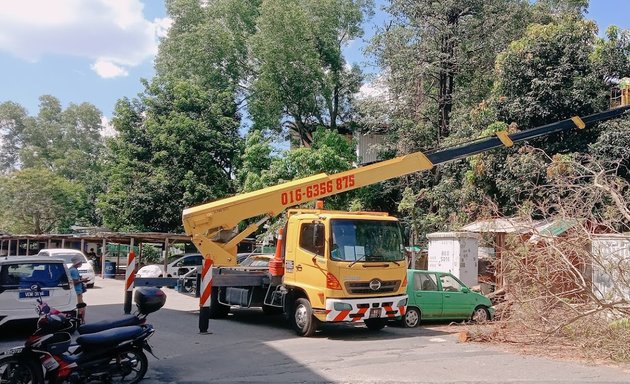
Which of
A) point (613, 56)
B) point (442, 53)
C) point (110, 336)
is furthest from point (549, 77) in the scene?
point (110, 336)

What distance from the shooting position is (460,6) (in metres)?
24.0

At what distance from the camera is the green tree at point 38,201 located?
4256 centimetres

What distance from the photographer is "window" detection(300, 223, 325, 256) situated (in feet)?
37.3

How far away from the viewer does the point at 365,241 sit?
11547mm

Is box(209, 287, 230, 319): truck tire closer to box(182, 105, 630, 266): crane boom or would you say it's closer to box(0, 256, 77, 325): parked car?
box(182, 105, 630, 266): crane boom

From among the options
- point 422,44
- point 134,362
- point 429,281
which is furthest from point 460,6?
point 134,362

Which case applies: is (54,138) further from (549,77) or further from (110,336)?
(110,336)

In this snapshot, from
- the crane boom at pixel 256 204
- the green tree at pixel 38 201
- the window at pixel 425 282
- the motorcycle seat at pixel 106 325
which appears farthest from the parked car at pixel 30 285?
the green tree at pixel 38 201

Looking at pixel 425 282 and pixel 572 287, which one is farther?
pixel 425 282

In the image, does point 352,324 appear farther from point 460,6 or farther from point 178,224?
point 178,224

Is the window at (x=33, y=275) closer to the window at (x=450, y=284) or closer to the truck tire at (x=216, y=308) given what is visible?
the truck tire at (x=216, y=308)

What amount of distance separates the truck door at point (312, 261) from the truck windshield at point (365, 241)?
10.9 inches

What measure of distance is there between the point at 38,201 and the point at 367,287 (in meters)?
38.4

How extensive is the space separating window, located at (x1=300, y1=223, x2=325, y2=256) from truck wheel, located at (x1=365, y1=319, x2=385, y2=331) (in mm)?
2301
